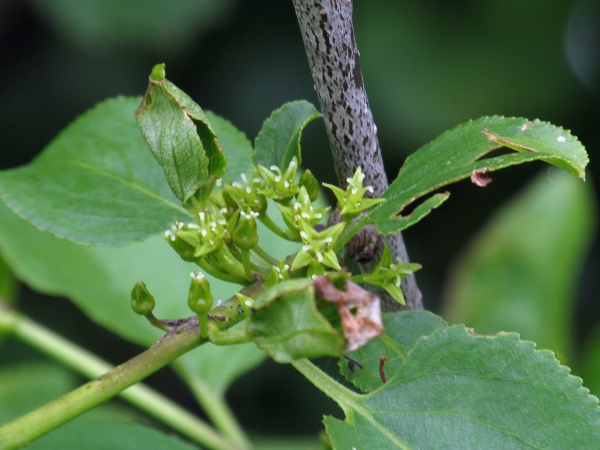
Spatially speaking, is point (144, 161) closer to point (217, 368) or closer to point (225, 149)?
point (225, 149)

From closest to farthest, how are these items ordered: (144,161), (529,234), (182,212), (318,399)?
1. (182,212)
2. (144,161)
3. (529,234)
4. (318,399)

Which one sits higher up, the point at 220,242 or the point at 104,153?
the point at 104,153

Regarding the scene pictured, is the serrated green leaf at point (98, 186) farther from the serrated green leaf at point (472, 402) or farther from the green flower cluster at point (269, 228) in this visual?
the serrated green leaf at point (472, 402)

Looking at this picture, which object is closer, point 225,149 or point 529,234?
point 225,149

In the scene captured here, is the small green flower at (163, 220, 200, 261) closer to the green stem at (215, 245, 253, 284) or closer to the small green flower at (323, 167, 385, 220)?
the green stem at (215, 245, 253, 284)

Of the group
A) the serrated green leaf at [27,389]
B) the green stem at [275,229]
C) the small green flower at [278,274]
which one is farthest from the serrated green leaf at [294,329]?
the serrated green leaf at [27,389]

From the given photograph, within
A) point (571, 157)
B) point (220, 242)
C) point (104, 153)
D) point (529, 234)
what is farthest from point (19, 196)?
point (529, 234)
